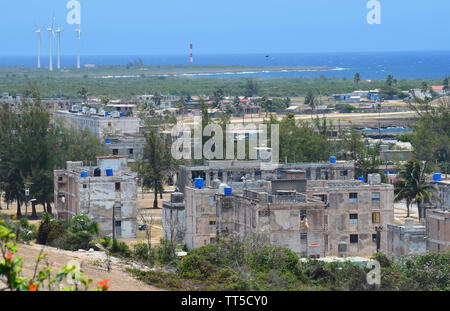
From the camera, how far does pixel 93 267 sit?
30.8 metres

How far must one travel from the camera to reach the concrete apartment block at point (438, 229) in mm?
41406

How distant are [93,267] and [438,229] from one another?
16.6 meters

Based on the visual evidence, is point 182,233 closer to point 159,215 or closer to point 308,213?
point 308,213

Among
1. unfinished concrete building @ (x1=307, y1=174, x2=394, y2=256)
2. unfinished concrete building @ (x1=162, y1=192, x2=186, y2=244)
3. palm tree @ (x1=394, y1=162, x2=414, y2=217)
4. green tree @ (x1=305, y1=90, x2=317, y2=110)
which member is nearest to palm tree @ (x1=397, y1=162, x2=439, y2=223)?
palm tree @ (x1=394, y1=162, x2=414, y2=217)

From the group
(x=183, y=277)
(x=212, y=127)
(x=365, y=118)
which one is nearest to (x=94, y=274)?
(x=183, y=277)

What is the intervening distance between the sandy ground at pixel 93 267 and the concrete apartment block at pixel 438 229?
14.2m

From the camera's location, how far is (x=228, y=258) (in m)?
35.2

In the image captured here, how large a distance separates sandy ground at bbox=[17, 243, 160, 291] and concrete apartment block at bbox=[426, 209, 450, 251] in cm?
1419

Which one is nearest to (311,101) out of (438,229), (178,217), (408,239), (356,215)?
(178,217)

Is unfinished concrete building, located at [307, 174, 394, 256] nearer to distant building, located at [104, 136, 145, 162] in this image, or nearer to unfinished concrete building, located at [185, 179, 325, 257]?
unfinished concrete building, located at [185, 179, 325, 257]

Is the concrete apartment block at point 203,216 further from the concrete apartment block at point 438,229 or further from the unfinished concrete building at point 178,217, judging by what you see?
the concrete apartment block at point 438,229

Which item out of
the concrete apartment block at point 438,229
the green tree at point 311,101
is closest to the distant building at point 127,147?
the concrete apartment block at point 438,229
